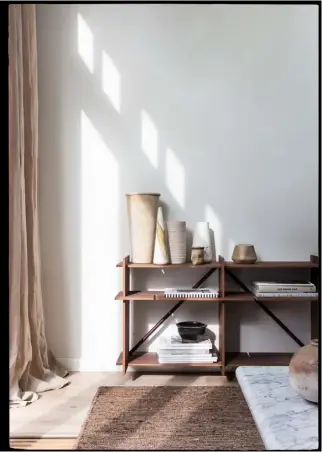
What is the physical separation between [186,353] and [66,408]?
2.62 feet

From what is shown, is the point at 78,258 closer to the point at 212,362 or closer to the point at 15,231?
the point at 15,231

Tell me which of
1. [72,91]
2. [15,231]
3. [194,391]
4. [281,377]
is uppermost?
[72,91]

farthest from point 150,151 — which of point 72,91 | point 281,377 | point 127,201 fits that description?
point 281,377

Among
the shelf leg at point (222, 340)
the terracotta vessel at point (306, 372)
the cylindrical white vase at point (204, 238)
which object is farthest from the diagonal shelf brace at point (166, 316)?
the terracotta vessel at point (306, 372)

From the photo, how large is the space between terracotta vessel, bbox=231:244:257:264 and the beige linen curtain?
1.27m

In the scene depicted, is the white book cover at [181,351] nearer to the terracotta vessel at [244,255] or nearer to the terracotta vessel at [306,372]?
the terracotta vessel at [244,255]

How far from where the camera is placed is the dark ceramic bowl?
2900 millimetres

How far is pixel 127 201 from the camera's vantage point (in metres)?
2.99

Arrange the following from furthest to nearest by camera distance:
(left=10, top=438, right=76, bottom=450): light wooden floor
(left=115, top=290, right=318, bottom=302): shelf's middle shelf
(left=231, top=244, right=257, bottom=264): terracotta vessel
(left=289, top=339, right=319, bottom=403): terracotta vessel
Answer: (left=231, top=244, right=257, bottom=264): terracotta vessel
(left=115, top=290, right=318, bottom=302): shelf's middle shelf
(left=10, top=438, right=76, bottom=450): light wooden floor
(left=289, top=339, right=319, bottom=403): terracotta vessel

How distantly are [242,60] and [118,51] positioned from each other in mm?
845

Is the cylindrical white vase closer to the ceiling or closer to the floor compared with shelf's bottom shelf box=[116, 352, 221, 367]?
closer to the ceiling

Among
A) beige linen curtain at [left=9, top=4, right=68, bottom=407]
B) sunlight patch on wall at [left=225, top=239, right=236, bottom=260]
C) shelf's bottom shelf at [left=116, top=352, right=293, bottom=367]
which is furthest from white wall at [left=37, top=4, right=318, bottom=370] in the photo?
beige linen curtain at [left=9, top=4, right=68, bottom=407]

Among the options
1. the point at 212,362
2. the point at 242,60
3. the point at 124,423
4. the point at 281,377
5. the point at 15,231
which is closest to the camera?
the point at 281,377

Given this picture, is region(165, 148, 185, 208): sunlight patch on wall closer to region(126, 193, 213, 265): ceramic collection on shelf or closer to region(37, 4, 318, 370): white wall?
region(37, 4, 318, 370): white wall
